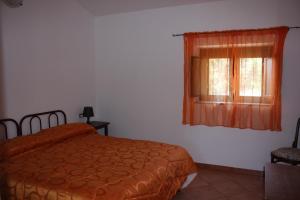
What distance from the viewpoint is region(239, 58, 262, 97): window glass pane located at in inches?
126

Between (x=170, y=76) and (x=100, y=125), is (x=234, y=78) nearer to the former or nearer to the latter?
(x=170, y=76)

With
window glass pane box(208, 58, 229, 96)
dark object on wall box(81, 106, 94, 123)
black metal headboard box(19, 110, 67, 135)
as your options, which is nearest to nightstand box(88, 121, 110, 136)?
dark object on wall box(81, 106, 94, 123)

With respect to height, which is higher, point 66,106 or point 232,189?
point 66,106

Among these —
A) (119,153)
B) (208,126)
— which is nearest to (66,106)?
(119,153)

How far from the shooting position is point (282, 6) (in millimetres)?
3100

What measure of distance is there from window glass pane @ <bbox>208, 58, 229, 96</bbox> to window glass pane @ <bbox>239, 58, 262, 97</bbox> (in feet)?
0.62

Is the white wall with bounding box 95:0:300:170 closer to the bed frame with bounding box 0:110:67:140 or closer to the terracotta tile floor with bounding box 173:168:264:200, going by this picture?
the terracotta tile floor with bounding box 173:168:264:200

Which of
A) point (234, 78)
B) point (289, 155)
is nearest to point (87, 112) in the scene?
point (234, 78)

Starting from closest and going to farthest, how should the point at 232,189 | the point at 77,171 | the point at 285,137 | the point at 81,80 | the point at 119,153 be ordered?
the point at 77,171, the point at 119,153, the point at 232,189, the point at 285,137, the point at 81,80

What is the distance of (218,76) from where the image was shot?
11.2 ft

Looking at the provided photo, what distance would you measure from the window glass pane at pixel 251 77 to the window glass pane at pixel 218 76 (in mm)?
190

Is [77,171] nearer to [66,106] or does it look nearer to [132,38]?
[66,106]

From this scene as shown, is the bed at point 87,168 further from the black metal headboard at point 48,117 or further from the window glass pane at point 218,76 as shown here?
the window glass pane at point 218,76

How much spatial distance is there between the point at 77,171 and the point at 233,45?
2436 mm
